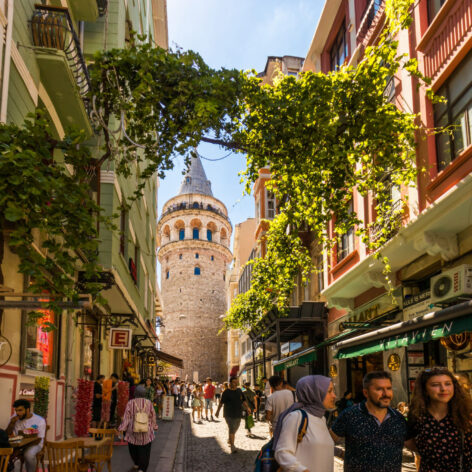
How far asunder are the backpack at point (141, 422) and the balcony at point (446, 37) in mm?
7982

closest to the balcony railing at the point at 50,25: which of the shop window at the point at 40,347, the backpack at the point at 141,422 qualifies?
the shop window at the point at 40,347

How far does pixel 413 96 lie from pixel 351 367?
915 centimetres

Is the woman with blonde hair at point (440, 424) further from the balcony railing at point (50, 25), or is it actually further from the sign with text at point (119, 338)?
the sign with text at point (119, 338)

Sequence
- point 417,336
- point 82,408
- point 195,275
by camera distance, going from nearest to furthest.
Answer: point 417,336 < point 82,408 < point 195,275

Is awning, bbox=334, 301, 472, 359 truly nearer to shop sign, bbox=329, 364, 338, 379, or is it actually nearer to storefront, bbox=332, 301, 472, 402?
storefront, bbox=332, 301, 472, 402

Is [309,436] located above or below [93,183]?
below

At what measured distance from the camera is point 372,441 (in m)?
4.09

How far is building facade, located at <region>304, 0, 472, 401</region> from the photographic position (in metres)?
9.51

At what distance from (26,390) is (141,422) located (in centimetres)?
205

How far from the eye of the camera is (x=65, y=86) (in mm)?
10547

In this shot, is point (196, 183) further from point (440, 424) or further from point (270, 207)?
point (440, 424)

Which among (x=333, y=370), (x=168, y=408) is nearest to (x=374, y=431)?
(x=333, y=370)

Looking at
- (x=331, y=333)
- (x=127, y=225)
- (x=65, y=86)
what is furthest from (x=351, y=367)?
(x=65, y=86)

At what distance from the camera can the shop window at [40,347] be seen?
9.93 metres
